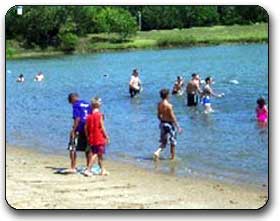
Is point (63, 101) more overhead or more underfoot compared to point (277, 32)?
more underfoot

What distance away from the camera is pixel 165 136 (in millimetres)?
10688

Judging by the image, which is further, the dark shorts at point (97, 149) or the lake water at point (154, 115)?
the lake water at point (154, 115)

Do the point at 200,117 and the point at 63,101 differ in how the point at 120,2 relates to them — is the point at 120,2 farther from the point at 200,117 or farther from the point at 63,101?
the point at 63,101

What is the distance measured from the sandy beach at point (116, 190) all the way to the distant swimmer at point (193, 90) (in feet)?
22.1

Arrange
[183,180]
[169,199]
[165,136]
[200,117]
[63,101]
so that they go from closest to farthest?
1. [169,199]
2. [183,180]
3. [165,136]
4. [200,117]
5. [63,101]

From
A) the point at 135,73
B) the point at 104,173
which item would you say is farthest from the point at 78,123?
the point at 135,73

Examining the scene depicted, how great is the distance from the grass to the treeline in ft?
0.27

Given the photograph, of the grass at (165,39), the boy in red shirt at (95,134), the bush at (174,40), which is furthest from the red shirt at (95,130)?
the bush at (174,40)

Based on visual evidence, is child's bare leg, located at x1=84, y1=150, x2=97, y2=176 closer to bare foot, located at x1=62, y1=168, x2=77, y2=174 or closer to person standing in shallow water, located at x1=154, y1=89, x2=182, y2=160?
bare foot, located at x1=62, y1=168, x2=77, y2=174

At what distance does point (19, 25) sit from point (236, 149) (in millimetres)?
5253

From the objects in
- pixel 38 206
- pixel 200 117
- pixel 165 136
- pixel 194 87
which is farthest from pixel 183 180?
pixel 194 87

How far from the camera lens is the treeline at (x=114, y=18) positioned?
588cm

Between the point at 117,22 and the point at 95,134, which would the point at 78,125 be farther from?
the point at 117,22

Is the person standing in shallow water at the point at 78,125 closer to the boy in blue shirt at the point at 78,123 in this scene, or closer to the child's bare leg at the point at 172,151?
the boy in blue shirt at the point at 78,123
